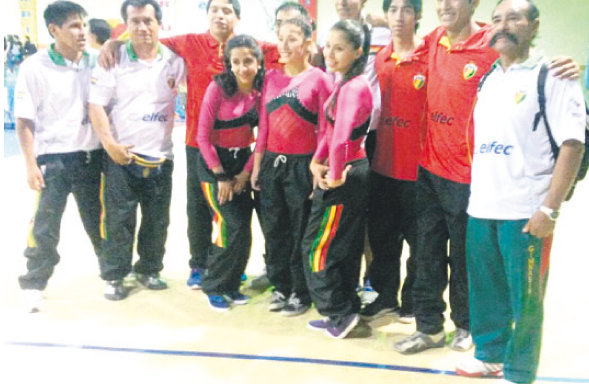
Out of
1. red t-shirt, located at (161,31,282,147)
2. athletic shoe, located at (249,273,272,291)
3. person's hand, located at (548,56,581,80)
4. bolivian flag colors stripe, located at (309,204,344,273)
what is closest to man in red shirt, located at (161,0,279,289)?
red t-shirt, located at (161,31,282,147)

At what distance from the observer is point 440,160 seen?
2592mm

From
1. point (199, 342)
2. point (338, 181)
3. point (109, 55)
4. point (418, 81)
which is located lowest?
point (199, 342)

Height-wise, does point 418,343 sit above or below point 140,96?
below

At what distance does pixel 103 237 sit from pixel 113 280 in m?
0.25

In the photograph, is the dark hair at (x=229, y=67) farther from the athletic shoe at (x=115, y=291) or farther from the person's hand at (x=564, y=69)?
the person's hand at (x=564, y=69)

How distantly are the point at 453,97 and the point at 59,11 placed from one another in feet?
6.44

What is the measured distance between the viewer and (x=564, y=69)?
2.04 meters

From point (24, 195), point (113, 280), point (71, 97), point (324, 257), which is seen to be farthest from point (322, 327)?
point (24, 195)

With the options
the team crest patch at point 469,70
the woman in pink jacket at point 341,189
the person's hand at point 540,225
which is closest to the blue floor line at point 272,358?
the woman in pink jacket at point 341,189

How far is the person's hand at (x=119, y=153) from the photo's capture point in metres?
3.16

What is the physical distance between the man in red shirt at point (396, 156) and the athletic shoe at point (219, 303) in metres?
0.74

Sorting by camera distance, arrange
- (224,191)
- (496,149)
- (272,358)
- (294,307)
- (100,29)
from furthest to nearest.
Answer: (100,29) → (294,307) → (224,191) → (272,358) → (496,149)

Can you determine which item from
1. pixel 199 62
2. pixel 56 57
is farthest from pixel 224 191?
pixel 56 57

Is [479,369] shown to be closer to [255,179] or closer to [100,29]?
[255,179]
